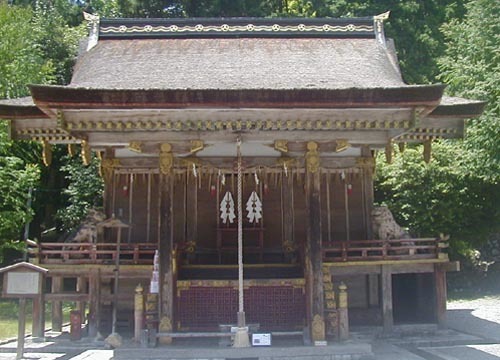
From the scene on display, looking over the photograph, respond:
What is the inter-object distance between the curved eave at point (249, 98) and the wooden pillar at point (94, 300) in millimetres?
4268

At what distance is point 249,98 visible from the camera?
863cm

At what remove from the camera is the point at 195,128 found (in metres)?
9.45

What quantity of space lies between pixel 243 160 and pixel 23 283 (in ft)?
17.8

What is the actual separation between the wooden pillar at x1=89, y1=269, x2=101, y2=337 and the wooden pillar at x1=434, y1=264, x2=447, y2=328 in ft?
25.4

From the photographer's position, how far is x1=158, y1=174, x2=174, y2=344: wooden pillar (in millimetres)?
9609

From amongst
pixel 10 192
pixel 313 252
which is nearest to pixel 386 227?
pixel 313 252

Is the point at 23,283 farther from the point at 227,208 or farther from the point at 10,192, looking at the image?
the point at 10,192

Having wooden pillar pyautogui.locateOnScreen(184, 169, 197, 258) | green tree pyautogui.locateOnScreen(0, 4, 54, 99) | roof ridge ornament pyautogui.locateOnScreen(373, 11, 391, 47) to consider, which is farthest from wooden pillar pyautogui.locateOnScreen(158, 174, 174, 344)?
green tree pyautogui.locateOnScreen(0, 4, 54, 99)

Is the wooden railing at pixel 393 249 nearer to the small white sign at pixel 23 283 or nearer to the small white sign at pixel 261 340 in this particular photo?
the small white sign at pixel 261 340

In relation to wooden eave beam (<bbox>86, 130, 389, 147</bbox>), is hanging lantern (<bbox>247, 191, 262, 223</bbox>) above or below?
below

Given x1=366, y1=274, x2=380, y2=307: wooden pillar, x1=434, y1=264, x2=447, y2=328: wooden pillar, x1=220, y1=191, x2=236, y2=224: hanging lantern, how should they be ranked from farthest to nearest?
x1=220, y1=191, x2=236, y2=224: hanging lantern < x1=366, y1=274, x2=380, y2=307: wooden pillar < x1=434, y1=264, x2=447, y2=328: wooden pillar

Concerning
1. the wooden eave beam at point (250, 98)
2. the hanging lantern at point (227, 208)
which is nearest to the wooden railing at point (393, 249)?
the hanging lantern at point (227, 208)

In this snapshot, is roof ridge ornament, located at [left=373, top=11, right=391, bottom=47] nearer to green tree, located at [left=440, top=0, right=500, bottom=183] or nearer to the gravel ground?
green tree, located at [left=440, top=0, right=500, bottom=183]

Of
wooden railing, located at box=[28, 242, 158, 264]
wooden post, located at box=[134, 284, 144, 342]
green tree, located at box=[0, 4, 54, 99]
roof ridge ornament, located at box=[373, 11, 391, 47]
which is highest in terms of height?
green tree, located at box=[0, 4, 54, 99]
